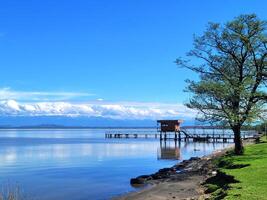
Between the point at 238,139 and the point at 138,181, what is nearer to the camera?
the point at 138,181

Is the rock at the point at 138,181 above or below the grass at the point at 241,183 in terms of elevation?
below

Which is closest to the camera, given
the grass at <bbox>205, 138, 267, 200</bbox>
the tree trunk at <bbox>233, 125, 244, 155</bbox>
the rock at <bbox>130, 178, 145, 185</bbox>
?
the grass at <bbox>205, 138, 267, 200</bbox>

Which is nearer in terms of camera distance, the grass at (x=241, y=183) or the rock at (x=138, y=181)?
the grass at (x=241, y=183)

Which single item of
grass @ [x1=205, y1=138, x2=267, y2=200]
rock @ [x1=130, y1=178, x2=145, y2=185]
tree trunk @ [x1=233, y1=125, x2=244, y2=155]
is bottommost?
rock @ [x1=130, y1=178, x2=145, y2=185]

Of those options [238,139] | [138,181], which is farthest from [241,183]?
[238,139]

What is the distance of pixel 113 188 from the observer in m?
32.8

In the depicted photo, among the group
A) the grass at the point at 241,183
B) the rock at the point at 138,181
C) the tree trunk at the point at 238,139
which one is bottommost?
the rock at the point at 138,181

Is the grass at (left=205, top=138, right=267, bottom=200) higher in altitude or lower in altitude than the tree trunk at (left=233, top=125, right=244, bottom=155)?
lower

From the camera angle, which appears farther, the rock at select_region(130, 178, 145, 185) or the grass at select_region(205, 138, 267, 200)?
the rock at select_region(130, 178, 145, 185)

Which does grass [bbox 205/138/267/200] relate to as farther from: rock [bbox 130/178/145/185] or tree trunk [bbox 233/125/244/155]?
tree trunk [bbox 233/125/244/155]

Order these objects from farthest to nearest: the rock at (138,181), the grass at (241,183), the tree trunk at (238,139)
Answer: the tree trunk at (238,139) → the rock at (138,181) → the grass at (241,183)

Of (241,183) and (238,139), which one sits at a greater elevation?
(238,139)

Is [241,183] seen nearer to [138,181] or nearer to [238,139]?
[138,181]

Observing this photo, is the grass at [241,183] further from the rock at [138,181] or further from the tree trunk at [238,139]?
the tree trunk at [238,139]
